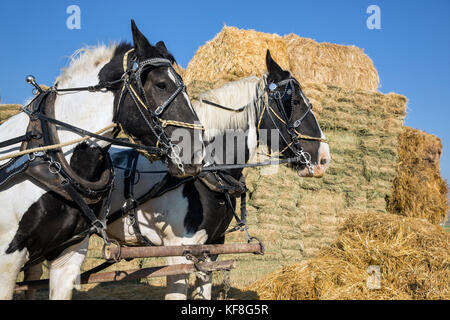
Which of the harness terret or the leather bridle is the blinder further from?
the harness terret

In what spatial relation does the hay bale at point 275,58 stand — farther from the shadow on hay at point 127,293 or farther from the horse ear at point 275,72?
the shadow on hay at point 127,293

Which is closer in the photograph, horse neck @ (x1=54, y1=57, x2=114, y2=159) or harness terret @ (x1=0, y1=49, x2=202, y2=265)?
harness terret @ (x1=0, y1=49, x2=202, y2=265)

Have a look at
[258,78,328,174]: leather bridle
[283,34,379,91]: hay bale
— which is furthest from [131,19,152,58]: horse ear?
[283,34,379,91]: hay bale

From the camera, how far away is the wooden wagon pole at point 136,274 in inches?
107

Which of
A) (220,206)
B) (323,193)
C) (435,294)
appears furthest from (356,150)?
(220,206)

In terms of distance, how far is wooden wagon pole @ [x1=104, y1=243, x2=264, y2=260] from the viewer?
261cm

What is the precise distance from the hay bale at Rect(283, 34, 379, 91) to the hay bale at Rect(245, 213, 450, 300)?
18.7ft

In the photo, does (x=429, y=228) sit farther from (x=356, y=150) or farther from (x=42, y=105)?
(x=42, y=105)

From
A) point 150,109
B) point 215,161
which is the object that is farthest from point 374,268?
point 150,109

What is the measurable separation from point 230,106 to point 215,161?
58 cm

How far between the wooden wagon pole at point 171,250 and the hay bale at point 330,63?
7.67 metres

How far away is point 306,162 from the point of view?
13.4 ft

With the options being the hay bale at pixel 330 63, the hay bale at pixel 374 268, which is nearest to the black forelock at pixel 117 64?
the hay bale at pixel 374 268

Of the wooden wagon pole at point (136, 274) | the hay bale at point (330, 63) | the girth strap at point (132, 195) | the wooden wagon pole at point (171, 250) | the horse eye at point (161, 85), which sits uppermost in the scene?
the hay bale at point (330, 63)
